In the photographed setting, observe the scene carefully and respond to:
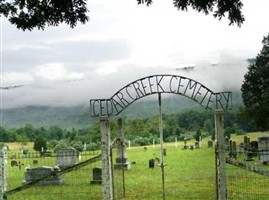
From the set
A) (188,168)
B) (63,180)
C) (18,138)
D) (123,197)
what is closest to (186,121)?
(18,138)

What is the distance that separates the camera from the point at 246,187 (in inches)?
716

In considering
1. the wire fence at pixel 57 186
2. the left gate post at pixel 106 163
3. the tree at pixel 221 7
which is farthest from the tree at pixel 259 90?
the tree at pixel 221 7

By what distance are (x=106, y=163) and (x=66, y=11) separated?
18.9 feet

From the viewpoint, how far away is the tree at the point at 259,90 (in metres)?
41.3

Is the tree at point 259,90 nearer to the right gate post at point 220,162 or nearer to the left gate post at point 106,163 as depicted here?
the right gate post at point 220,162

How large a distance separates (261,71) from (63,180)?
27.3 metres

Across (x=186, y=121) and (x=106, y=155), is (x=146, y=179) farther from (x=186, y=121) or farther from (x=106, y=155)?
(x=186, y=121)

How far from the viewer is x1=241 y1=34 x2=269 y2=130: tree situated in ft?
136

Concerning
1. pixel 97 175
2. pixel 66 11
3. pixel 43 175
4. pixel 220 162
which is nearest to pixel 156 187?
pixel 97 175

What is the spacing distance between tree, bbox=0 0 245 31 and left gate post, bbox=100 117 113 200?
4.95 m

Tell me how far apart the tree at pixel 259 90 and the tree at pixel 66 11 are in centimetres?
3400

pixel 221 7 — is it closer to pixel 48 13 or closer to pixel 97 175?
pixel 48 13

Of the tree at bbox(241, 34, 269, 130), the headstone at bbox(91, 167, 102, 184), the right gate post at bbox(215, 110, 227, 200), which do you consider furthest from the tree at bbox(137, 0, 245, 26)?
the tree at bbox(241, 34, 269, 130)

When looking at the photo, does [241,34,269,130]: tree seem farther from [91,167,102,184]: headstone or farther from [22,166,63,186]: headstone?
[22,166,63,186]: headstone
